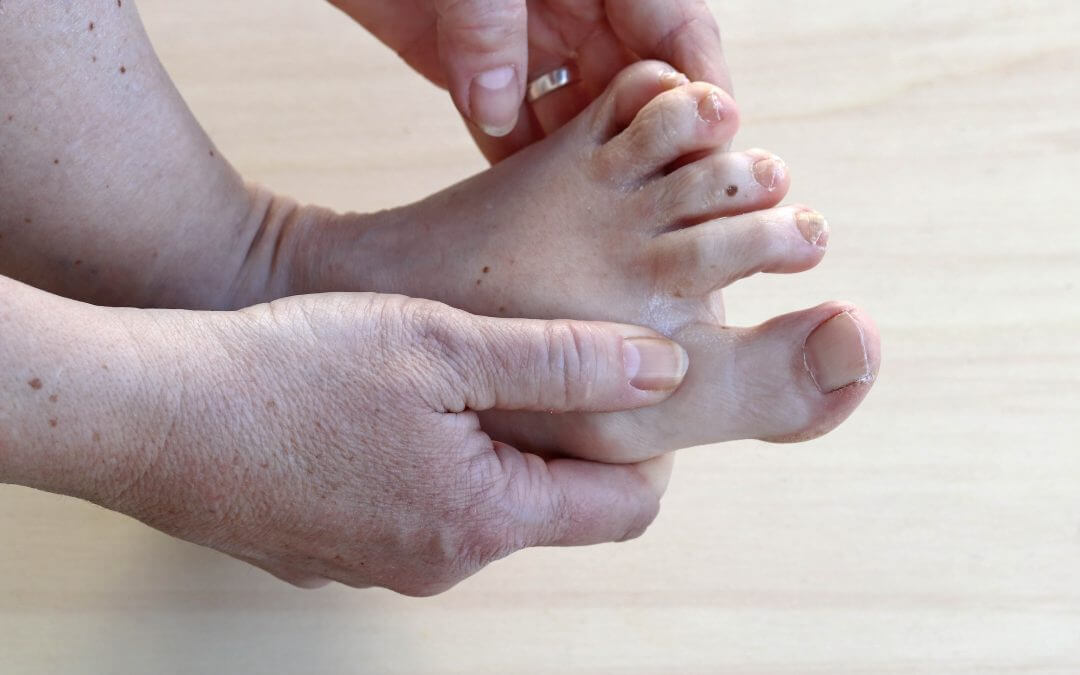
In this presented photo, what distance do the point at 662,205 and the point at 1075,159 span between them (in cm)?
47

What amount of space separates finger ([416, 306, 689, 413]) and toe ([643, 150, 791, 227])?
0.14m

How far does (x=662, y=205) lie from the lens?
2.50ft

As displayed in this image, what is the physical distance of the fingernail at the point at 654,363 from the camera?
0.69 meters

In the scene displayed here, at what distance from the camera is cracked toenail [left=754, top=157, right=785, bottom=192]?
28.9 inches

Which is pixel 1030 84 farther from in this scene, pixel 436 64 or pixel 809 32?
pixel 436 64

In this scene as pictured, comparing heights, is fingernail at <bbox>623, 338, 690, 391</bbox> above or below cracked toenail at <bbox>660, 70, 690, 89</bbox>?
below

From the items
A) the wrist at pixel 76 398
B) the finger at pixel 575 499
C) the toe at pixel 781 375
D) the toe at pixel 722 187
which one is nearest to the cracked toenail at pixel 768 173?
the toe at pixel 722 187

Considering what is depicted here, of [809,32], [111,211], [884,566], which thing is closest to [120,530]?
[111,211]

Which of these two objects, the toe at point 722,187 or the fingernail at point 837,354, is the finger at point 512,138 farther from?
the fingernail at point 837,354

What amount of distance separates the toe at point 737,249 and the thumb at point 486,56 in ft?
0.56

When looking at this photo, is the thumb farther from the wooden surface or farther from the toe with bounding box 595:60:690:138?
the wooden surface

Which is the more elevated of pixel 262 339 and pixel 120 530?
pixel 262 339

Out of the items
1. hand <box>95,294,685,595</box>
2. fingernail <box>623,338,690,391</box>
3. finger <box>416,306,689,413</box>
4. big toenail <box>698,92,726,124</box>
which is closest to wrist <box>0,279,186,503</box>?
hand <box>95,294,685,595</box>

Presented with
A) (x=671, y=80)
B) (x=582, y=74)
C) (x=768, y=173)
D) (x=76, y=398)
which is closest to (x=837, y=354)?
(x=768, y=173)
